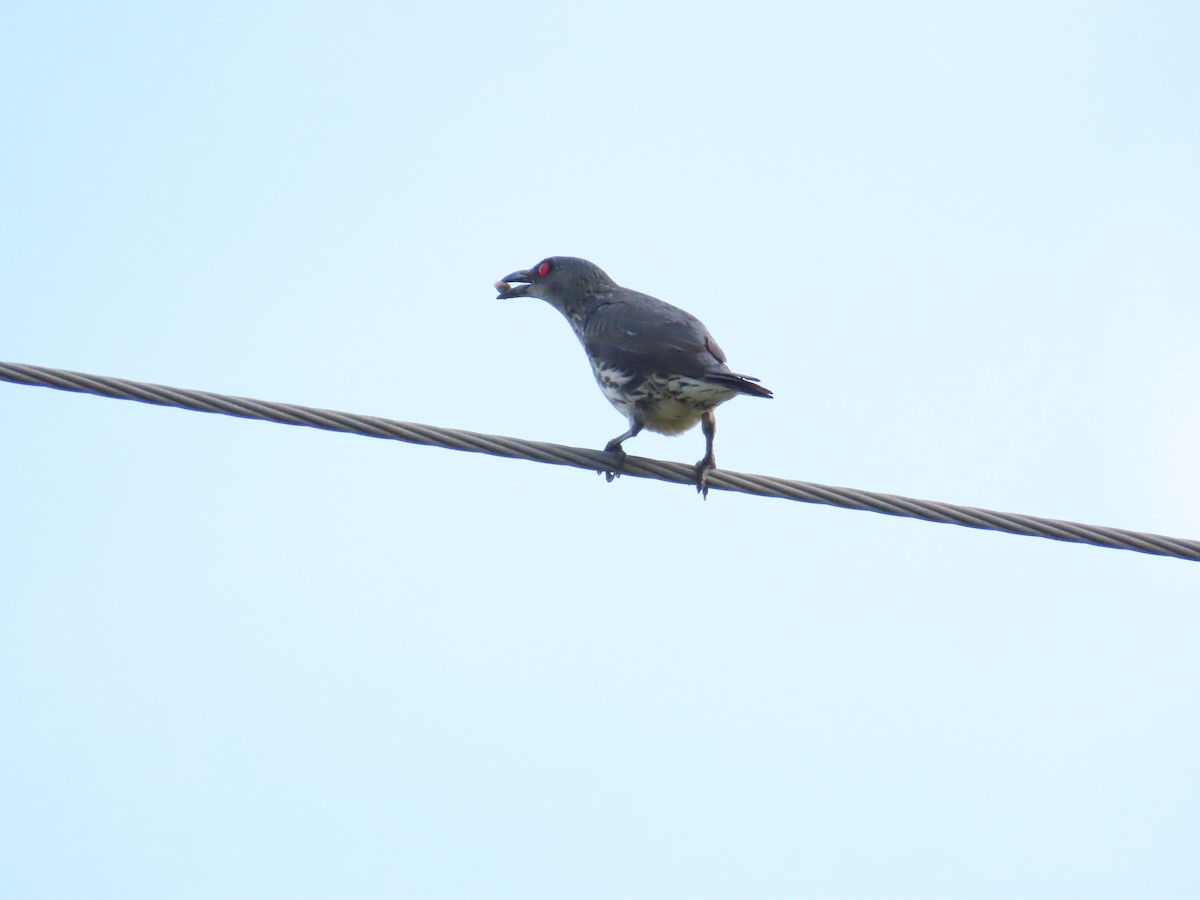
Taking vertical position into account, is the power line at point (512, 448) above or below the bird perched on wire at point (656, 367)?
below

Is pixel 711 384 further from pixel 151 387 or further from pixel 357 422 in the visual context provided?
pixel 151 387

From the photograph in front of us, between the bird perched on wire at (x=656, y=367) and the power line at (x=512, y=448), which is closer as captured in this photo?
the power line at (x=512, y=448)

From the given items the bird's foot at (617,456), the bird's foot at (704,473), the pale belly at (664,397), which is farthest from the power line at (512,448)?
the pale belly at (664,397)

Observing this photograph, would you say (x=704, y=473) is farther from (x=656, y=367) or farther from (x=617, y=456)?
(x=656, y=367)

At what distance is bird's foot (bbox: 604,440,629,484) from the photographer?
7.56 m

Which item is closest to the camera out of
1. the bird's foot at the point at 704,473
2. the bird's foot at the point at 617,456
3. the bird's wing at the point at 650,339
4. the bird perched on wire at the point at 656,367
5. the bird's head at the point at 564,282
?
the bird's foot at the point at 704,473

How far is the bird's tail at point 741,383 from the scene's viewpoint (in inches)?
312

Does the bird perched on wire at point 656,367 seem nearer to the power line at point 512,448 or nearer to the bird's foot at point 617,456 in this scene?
the bird's foot at point 617,456

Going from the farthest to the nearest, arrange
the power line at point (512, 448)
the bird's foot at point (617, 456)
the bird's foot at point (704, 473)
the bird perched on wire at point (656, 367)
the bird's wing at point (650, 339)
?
the bird's wing at point (650, 339) → the bird perched on wire at point (656, 367) → the bird's foot at point (617, 456) → the bird's foot at point (704, 473) → the power line at point (512, 448)

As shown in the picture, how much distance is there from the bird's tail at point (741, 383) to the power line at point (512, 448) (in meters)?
1.19

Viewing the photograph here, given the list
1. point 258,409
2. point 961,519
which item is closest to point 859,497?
point 961,519

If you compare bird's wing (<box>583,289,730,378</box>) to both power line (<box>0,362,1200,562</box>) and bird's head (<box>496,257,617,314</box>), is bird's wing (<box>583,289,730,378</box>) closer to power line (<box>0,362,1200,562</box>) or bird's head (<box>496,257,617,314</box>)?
bird's head (<box>496,257,617,314</box>)

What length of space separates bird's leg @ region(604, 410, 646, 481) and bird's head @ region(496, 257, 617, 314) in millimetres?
1789

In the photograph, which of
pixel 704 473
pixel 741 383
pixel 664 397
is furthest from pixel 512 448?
pixel 664 397
